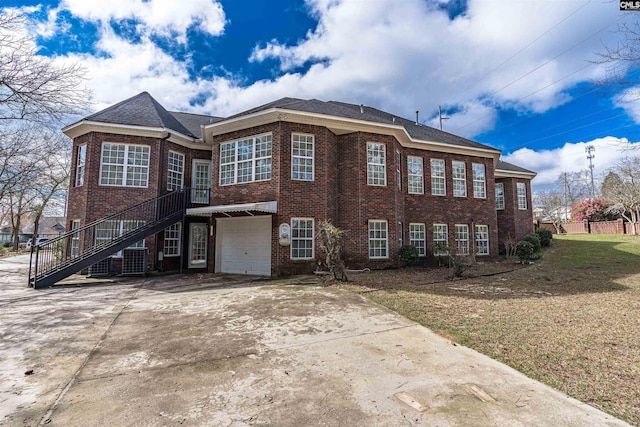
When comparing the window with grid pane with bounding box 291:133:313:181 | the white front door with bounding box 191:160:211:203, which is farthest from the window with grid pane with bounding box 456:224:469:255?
the white front door with bounding box 191:160:211:203

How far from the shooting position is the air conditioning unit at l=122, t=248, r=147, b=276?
12492 millimetres

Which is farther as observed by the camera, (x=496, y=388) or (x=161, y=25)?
(x=161, y=25)

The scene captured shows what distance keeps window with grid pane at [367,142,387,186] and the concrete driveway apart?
750 cm

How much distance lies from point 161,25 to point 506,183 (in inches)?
829

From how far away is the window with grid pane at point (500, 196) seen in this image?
804 inches

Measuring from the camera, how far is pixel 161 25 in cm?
999

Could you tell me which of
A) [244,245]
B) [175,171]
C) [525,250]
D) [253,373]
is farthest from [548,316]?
[175,171]

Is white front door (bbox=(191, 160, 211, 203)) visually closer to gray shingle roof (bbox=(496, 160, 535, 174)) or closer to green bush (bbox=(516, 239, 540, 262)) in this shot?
green bush (bbox=(516, 239, 540, 262))

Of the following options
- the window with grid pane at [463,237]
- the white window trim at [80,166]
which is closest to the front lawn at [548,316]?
the window with grid pane at [463,237]

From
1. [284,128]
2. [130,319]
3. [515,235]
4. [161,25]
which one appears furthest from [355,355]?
[515,235]

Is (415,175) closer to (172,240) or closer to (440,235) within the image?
(440,235)

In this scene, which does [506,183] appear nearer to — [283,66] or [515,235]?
[515,235]

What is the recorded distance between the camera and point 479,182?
1731cm

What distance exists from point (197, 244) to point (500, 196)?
19.3m
